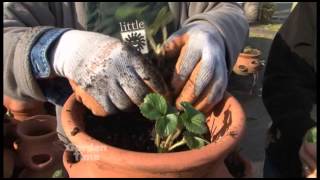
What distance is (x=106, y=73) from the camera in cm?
68

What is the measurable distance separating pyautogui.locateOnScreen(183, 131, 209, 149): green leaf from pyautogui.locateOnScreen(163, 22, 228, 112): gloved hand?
0.22 ft

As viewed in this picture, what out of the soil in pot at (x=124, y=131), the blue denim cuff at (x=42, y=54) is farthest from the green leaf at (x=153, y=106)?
the blue denim cuff at (x=42, y=54)

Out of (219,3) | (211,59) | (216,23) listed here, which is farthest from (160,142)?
(219,3)

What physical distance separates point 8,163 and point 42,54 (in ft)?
1.75

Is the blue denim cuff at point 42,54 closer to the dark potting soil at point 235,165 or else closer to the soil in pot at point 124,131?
the soil in pot at point 124,131

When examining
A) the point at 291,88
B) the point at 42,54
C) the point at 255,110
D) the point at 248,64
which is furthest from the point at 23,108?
the point at 248,64

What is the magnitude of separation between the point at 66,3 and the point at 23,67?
1.15 ft

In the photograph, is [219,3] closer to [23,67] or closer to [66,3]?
[66,3]

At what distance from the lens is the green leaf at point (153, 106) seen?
0.69m

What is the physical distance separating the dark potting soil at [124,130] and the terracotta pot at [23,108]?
1.49 ft

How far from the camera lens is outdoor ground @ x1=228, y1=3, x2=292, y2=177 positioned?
6.04 feet

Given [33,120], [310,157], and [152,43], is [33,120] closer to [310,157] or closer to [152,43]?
[152,43]

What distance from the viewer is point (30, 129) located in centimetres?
130

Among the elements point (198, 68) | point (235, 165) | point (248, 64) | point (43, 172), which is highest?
point (198, 68)
